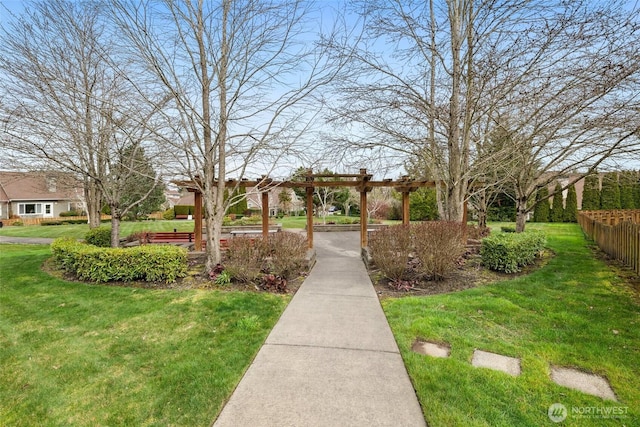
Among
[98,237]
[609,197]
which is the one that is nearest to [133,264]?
[98,237]

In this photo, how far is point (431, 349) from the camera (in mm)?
3842

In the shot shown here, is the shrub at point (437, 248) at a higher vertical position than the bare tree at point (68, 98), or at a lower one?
lower

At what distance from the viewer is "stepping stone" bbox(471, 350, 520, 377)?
338 centimetres

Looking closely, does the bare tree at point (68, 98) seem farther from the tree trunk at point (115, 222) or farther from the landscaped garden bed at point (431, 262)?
the landscaped garden bed at point (431, 262)

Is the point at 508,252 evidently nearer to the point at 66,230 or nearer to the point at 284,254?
the point at 284,254

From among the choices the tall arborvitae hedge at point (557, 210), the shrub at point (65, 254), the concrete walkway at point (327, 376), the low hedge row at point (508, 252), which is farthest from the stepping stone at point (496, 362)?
the tall arborvitae hedge at point (557, 210)

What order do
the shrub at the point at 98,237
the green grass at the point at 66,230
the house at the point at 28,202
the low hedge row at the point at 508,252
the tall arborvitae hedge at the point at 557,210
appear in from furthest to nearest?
the house at the point at 28,202, the tall arborvitae hedge at the point at 557,210, the green grass at the point at 66,230, the shrub at the point at 98,237, the low hedge row at the point at 508,252

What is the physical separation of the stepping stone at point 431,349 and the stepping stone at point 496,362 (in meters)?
0.32

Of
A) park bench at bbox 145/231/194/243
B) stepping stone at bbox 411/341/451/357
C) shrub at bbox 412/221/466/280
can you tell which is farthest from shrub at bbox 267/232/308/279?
park bench at bbox 145/231/194/243

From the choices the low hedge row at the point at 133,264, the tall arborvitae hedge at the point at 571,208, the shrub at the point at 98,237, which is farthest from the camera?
the tall arborvitae hedge at the point at 571,208

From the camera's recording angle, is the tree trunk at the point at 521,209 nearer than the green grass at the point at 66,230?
Yes

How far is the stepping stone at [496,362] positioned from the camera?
3.38 meters

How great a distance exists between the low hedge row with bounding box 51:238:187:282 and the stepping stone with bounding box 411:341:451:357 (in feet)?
17.1

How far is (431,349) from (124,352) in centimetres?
386
